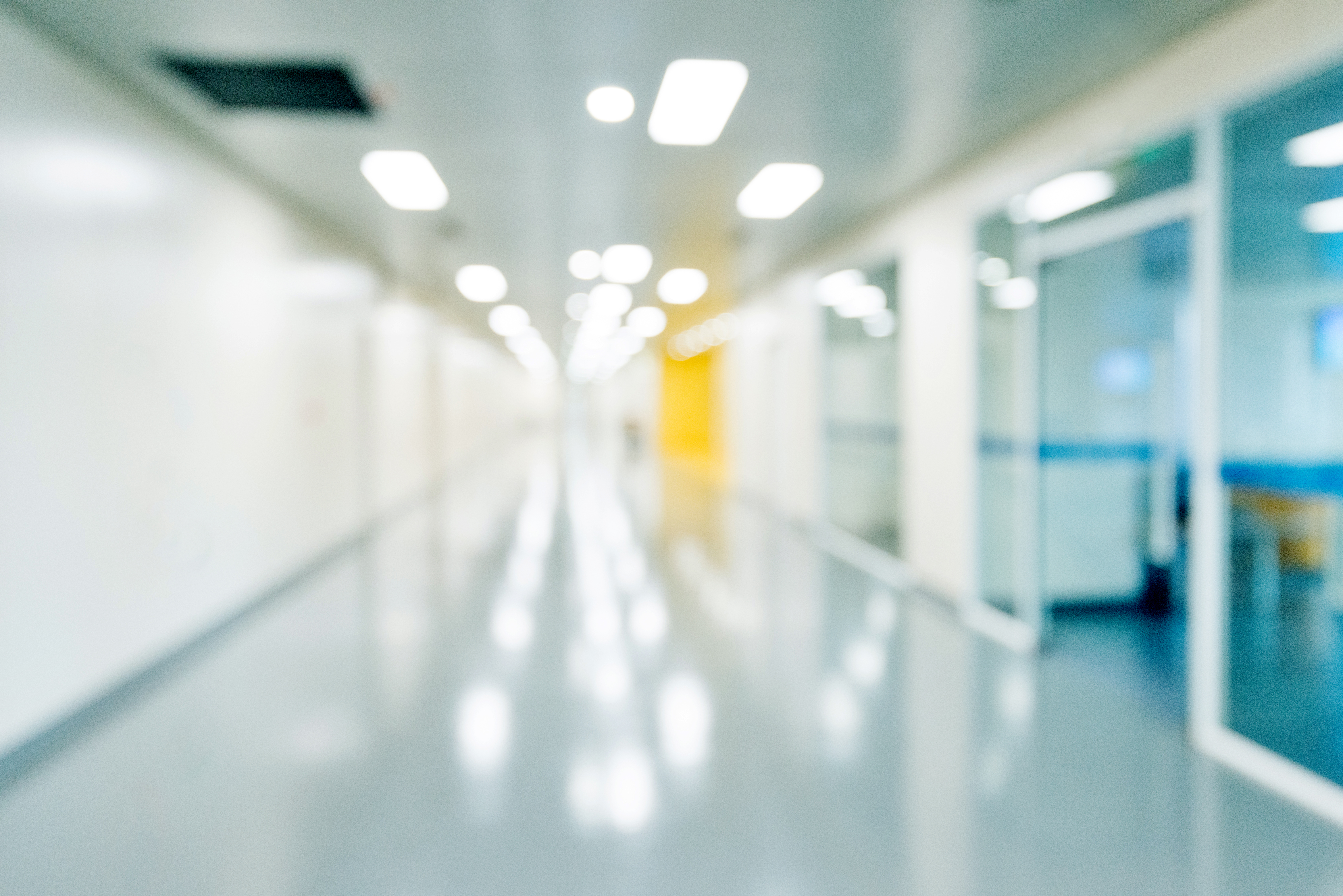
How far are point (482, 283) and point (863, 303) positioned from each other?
619 cm

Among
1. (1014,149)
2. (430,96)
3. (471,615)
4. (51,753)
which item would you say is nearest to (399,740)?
(51,753)

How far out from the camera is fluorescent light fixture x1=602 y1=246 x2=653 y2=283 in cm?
1009

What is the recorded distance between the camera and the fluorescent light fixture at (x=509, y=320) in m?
15.7

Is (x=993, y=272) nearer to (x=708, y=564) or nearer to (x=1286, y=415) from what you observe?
(x=1286, y=415)

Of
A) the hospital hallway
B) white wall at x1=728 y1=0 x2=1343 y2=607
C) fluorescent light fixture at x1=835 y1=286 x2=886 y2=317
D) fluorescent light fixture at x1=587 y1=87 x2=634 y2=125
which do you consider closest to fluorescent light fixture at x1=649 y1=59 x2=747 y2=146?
the hospital hallway

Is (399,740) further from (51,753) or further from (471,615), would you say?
(471,615)

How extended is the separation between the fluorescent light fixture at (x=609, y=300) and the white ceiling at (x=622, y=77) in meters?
5.07

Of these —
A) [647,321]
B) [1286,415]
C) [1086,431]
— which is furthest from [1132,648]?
[647,321]

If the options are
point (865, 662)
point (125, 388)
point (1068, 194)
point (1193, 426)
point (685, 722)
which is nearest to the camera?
point (1193, 426)

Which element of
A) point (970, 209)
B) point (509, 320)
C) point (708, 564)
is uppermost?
point (509, 320)

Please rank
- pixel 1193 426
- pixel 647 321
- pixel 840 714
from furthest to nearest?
1. pixel 647 321
2. pixel 840 714
3. pixel 1193 426

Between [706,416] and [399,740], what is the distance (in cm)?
2342

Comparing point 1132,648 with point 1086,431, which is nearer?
point 1132,648

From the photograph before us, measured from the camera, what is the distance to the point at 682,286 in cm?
1296
